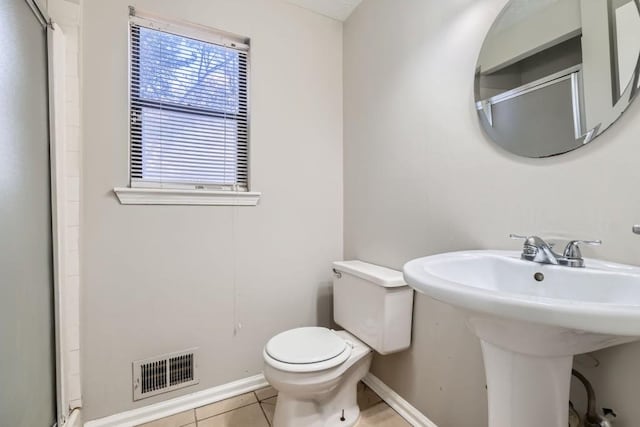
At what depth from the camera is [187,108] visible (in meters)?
1.58

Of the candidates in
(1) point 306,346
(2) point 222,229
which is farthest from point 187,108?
(1) point 306,346

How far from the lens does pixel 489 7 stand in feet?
3.61

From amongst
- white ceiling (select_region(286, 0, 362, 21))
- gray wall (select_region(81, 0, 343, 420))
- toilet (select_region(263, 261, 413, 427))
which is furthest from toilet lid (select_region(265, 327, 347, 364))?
white ceiling (select_region(286, 0, 362, 21))

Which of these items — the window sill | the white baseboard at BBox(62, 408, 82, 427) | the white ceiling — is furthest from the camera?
the white ceiling

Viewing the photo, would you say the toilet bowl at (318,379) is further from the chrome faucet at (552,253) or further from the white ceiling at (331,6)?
the white ceiling at (331,6)

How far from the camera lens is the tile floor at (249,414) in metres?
1.44

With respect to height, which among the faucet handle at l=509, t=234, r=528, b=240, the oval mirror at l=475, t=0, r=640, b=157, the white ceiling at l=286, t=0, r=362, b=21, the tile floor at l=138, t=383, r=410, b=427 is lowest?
the tile floor at l=138, t=383, r=410, b=427

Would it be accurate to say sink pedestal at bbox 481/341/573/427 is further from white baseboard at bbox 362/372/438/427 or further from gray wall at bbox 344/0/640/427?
white baseboard at bbox 362/372/438/427

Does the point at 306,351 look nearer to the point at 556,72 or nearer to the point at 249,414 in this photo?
the point at 249,414

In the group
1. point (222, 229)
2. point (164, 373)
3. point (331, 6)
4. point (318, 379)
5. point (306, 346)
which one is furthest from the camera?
point (331, 6)

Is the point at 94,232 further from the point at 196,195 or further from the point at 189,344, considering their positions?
the point at 189,344

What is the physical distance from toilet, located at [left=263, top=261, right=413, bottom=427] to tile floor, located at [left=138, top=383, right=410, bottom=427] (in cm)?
11

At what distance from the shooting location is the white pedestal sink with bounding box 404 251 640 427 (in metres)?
0.52

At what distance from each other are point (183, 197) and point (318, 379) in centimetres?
106
